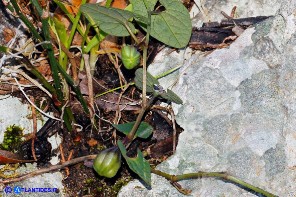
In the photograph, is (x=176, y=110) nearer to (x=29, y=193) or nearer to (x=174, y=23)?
(x=174, y=23)

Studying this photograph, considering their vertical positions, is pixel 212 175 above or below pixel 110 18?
below

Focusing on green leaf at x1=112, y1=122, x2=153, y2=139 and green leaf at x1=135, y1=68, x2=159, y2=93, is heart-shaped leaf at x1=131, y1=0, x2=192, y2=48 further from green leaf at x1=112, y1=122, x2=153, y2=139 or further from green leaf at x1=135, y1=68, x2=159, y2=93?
green leaf at x1=112, y1=122, x2=153, y2=139

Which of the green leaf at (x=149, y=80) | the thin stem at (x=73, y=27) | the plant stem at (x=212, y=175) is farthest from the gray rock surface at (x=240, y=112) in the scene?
the thin stem at (x=73, y=27)

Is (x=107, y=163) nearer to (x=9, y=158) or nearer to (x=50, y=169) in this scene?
(x=50, y=169)

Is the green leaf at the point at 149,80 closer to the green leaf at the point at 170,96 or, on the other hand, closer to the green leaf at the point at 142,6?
the green leaf at the point at 170,96

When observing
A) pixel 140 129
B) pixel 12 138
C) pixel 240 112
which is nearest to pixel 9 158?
pixel 12 138

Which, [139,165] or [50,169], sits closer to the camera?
[139,165]
